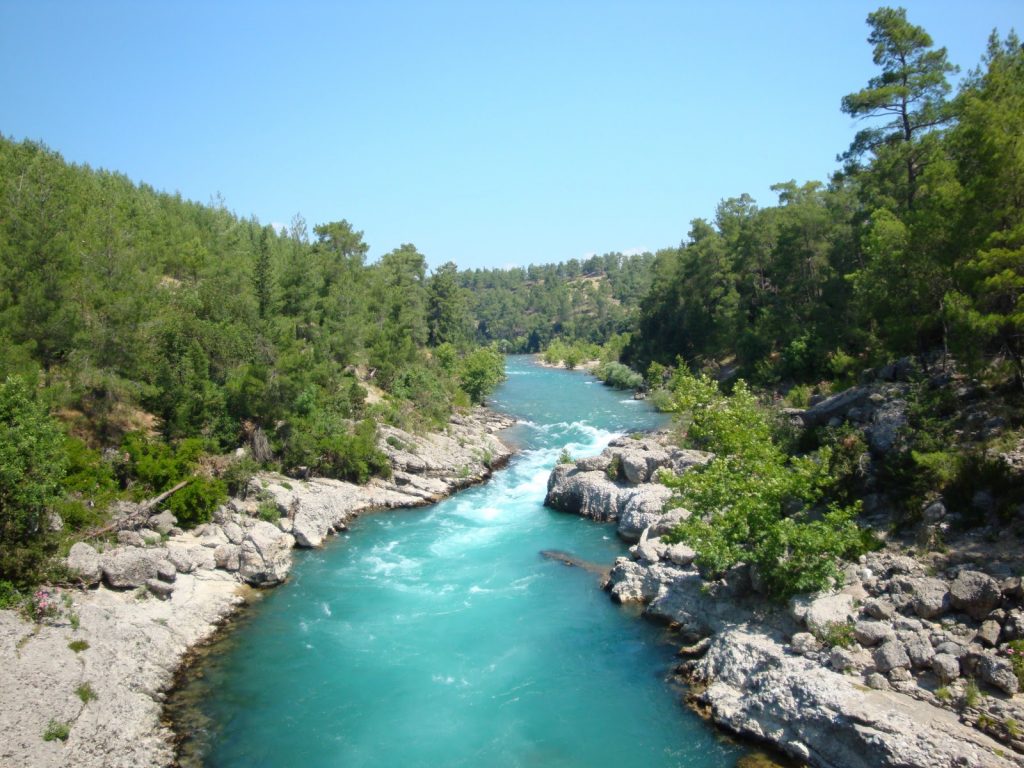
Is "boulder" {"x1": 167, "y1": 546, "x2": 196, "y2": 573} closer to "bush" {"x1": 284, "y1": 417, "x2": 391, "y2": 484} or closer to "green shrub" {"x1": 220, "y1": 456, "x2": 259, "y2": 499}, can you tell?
"green shrub" {"x1": 220, "y1": 456, "x2": 259, "y2": 499}

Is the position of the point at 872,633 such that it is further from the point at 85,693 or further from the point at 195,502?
the point at 195,502

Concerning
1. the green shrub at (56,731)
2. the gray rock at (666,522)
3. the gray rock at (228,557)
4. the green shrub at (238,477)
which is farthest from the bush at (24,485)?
the gray rock at (666,522)

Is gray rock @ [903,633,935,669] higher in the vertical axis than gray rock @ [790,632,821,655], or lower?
higher

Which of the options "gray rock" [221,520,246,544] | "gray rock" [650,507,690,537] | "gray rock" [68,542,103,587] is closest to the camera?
"gray rock" [68,542,103,587]

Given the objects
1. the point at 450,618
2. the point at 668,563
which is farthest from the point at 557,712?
the point at 668,563

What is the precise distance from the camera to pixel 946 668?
13.9m

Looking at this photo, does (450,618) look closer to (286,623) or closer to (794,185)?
(286,623)

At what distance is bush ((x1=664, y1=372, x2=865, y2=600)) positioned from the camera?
57.6ft

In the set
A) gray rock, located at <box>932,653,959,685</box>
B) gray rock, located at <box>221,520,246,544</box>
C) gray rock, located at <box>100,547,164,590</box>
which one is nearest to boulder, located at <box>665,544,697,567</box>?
gray rock, located at <box>932,653,959,685</box>

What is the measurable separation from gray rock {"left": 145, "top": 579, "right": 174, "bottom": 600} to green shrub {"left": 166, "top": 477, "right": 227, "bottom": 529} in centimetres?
458

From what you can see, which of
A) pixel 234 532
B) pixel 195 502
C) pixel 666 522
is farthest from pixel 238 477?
pixel 666 522

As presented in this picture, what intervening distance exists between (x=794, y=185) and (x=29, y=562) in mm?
64085

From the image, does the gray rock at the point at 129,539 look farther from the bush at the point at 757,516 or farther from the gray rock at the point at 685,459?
the gray rock at the point at 685,459

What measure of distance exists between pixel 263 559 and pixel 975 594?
68.1 ft
